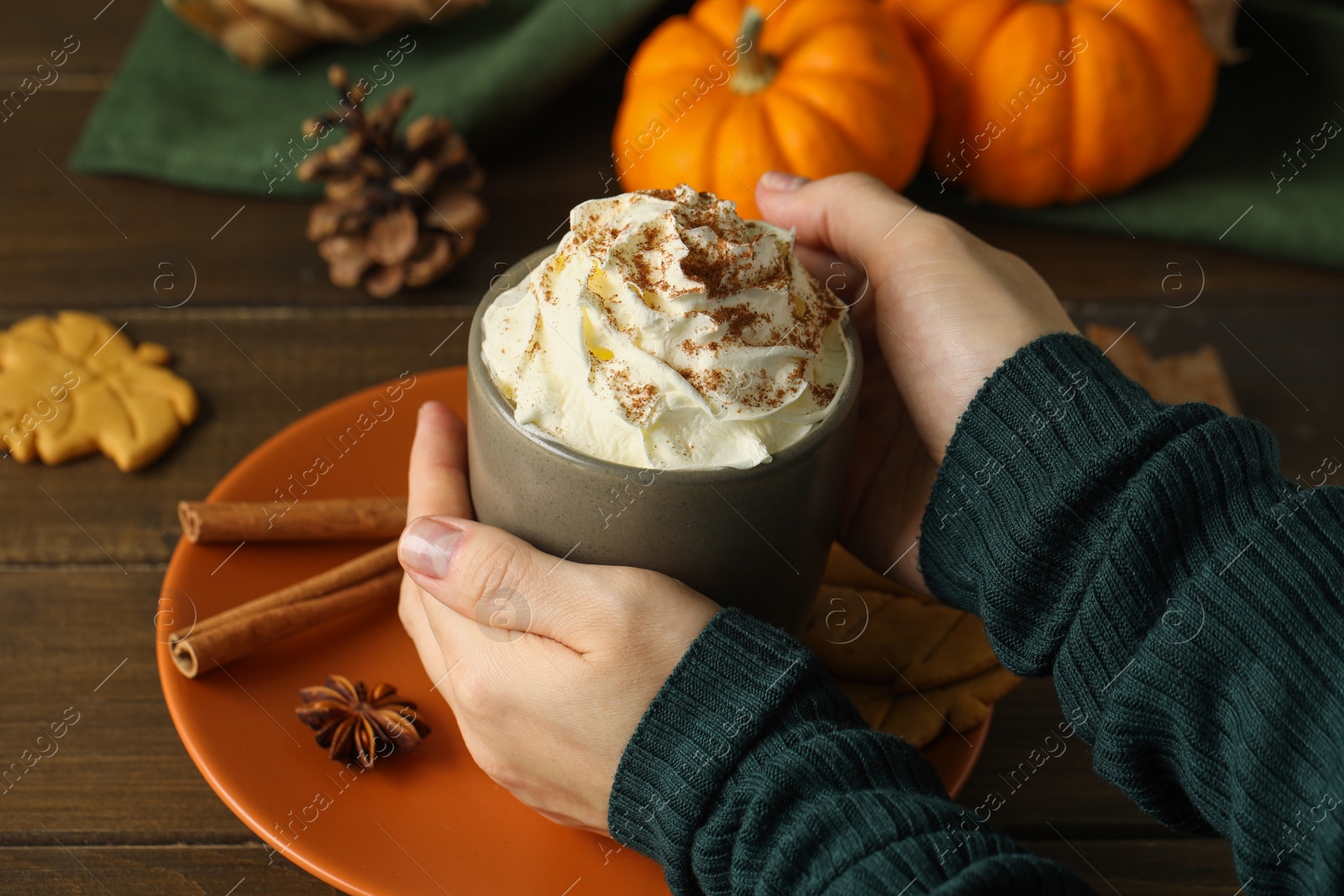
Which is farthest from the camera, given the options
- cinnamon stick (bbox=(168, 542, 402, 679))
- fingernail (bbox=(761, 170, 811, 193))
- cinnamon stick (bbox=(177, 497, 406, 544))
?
fingernail (bbox=(761, 170, 811, 193))

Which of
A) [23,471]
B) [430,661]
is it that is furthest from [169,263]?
[430,661]

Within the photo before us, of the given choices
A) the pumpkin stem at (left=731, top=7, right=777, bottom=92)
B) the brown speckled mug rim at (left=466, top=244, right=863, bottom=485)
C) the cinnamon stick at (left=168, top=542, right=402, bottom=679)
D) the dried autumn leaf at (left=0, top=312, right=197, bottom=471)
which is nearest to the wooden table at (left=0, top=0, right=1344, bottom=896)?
the dried autumn leaf at (left=0, top=312, right=197, bottom=471)

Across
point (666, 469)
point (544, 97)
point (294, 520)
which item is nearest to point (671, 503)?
point (666, 469)

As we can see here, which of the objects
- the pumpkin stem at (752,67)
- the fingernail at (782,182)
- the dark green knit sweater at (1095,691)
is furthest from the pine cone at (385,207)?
the dark green knit sweater at (1095,691)

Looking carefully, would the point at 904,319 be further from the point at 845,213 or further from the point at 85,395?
the point at 85,395

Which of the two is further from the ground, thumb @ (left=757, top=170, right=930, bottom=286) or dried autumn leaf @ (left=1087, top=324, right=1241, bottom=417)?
thumb @ (left=757, top=170, right=930, bottom=286)

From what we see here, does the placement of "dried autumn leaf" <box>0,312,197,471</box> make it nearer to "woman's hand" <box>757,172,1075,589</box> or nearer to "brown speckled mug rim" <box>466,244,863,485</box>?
"brown speckled mug rim" <box>466,244,863,485</box>
